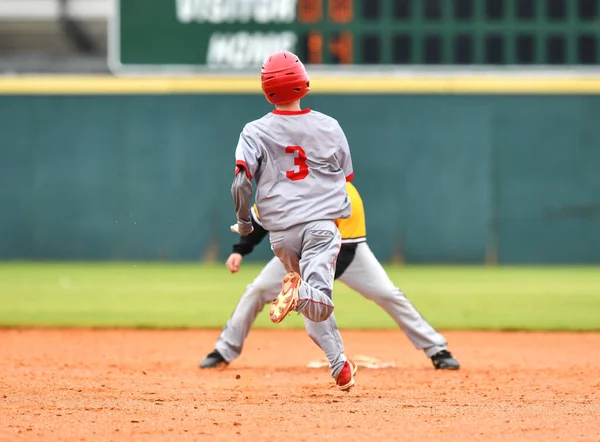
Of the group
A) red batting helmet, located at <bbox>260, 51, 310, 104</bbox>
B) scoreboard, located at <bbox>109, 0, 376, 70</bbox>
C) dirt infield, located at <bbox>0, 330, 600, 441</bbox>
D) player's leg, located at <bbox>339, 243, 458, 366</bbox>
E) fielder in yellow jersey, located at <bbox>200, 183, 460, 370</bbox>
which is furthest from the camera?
scoreboard, located at <bbox>109, 0, 376, 70</bbox>

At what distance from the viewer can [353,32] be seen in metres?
13.7

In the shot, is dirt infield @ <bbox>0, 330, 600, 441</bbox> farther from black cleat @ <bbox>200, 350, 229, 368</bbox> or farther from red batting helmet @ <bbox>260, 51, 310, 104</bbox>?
red batting helmet @ <bbox>260, 51, 310, 104</bbox>

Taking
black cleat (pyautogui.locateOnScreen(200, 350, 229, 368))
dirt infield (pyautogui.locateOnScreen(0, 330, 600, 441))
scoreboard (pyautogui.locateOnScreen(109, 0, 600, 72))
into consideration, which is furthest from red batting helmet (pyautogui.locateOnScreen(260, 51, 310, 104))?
scoreboard (pyautogui.locateOnScreen(109, 0, 600, 72))

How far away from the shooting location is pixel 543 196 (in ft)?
51.5

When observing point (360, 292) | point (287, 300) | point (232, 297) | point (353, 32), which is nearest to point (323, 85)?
point (353, 32)

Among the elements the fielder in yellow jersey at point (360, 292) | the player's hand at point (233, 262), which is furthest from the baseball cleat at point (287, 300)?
the fielder in yellow jersey at point (360, 292)

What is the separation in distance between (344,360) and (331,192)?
74 centimetres

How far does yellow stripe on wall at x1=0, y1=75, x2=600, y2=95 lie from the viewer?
15383 mm

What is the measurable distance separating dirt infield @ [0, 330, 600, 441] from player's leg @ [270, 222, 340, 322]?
0.40m

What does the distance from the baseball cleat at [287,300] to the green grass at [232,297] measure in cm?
410

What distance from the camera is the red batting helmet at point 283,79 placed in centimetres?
467

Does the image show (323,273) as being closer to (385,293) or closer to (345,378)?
(345,378)

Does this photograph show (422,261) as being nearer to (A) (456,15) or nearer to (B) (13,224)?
(A) (456,15)

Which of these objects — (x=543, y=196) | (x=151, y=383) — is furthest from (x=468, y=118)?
(x=151, y=383)
